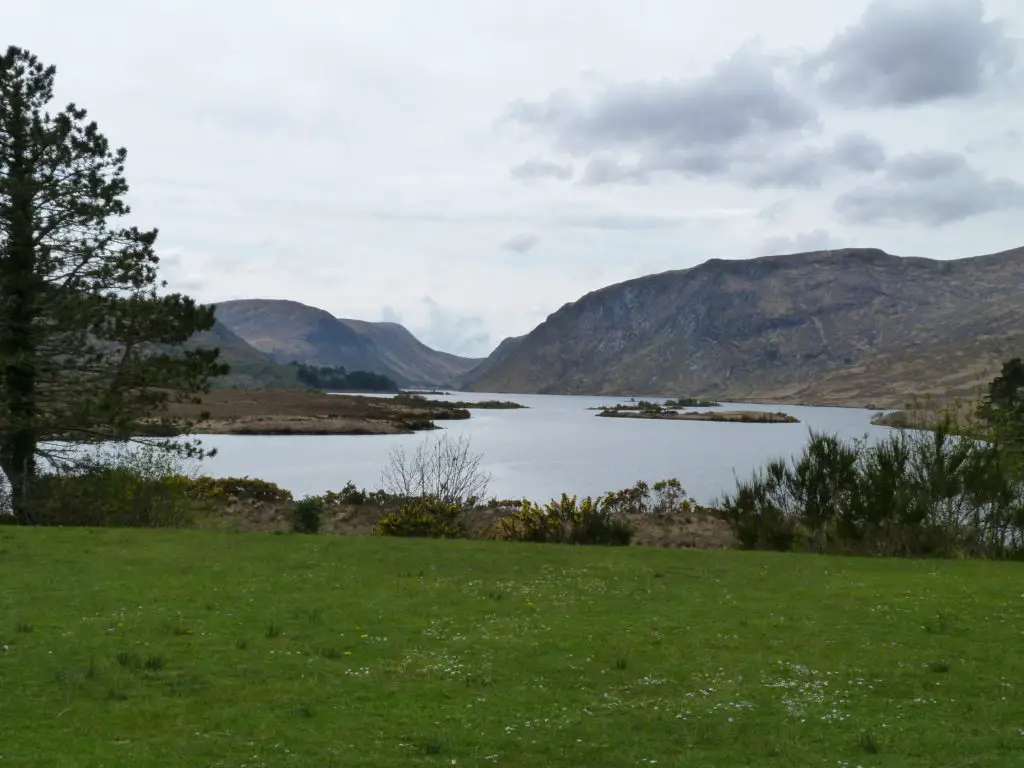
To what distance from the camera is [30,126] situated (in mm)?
25781

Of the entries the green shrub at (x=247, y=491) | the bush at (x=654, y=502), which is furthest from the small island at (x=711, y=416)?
the green shrub at (x=247, y=491)

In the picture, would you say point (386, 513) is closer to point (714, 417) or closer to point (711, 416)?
point (714, 417)

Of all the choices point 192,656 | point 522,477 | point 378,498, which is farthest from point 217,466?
point 192,656

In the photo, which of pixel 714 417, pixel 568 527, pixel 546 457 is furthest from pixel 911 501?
pixel 714 417

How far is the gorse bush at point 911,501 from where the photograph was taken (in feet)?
75.3

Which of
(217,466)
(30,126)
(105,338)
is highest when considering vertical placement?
(30,126)

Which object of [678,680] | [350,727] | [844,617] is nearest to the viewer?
[350,727]

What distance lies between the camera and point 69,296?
2469 cm

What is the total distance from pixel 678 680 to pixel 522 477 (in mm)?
42942

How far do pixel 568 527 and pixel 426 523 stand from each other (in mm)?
4269

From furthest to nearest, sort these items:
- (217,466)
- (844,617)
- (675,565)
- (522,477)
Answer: (217,466), (522,477), (675,565), (844,617)

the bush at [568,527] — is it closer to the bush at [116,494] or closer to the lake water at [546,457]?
the lake water at [546,457]

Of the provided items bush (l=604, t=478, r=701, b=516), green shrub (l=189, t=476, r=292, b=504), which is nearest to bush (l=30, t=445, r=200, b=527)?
green shrub (l=189, t=476, r=292, b=504)

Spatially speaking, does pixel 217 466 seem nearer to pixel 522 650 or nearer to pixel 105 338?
pixel 105 338
